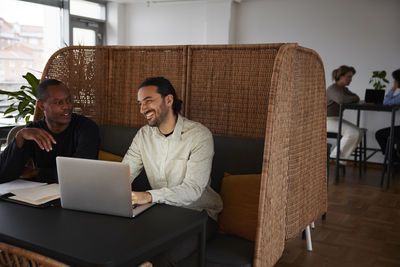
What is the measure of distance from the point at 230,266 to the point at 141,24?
736cm

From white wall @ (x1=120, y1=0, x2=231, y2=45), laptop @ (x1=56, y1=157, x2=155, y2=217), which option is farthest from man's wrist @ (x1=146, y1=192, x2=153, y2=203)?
white wall @ (x1=120, y1=0, x2=231, y2=45)

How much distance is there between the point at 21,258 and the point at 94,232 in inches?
10.2

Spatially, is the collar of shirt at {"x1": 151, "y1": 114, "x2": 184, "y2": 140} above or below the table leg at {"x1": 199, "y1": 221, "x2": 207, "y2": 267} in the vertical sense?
above

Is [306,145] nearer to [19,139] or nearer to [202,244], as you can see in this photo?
[202,244]

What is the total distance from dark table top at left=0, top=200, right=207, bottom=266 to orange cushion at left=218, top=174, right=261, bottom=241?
26.2 inches

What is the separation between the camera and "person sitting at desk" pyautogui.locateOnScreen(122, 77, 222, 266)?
231 cm

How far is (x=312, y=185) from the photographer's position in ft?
9.45

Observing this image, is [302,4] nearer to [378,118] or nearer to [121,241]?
[378,118]

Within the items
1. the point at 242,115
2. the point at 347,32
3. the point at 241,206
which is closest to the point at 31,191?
the point at 241,206

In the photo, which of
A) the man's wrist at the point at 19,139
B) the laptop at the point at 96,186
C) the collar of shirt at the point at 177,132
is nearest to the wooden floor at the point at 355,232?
the collar of shirt at the point at 177,132

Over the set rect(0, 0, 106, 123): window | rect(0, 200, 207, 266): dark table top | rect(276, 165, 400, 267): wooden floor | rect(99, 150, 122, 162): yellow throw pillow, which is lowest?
rect(276, 165, 400, 267): wooden floor

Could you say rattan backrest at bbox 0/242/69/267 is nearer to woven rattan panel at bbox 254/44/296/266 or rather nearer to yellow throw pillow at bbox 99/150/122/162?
woven rattan panel at bbox 254/44/296/266

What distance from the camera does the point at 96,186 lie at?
1790 mm

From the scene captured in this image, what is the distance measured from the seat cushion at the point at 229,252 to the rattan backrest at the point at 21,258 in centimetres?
91
